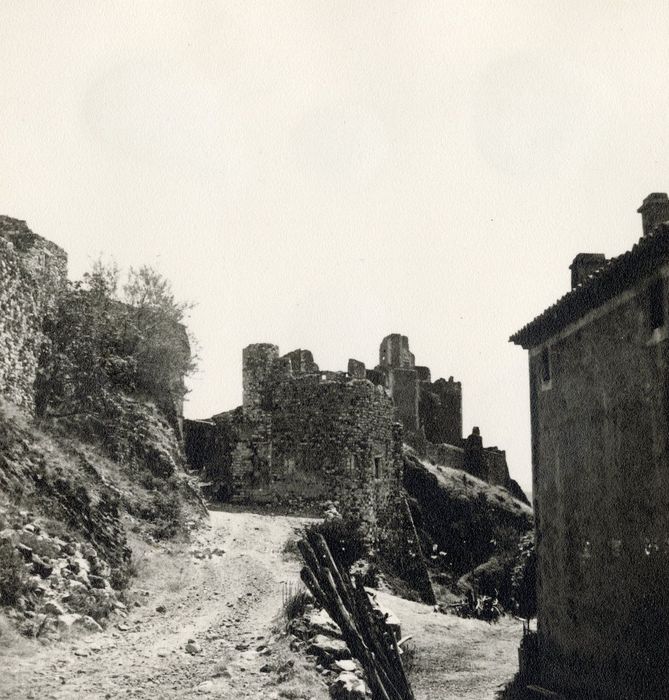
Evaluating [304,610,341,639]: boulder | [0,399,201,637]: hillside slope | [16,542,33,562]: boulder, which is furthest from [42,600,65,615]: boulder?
[304,610,341,639]: boulder

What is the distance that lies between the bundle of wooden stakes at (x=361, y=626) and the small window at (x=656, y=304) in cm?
733

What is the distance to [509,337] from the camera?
1828 cm

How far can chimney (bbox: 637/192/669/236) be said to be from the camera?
14844 millimetres

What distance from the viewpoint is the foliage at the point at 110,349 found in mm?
18781

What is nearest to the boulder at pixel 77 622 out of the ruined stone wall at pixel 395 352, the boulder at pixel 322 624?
the boulder at pixel 322 624

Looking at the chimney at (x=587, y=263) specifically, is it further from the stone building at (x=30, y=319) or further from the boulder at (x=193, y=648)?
the stone building at (x=30, y=319)

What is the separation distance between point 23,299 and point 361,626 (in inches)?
460

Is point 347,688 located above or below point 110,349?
below

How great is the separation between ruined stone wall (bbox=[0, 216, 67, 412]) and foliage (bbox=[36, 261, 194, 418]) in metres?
0.47

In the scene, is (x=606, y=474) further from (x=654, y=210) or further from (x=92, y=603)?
(x=92, y=603)

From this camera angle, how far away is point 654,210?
15.0 meters

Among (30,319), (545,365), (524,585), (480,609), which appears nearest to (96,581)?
(30,319)

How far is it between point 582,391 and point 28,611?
35.5 feet

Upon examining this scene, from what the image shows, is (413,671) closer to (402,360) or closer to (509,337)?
(509,337)
